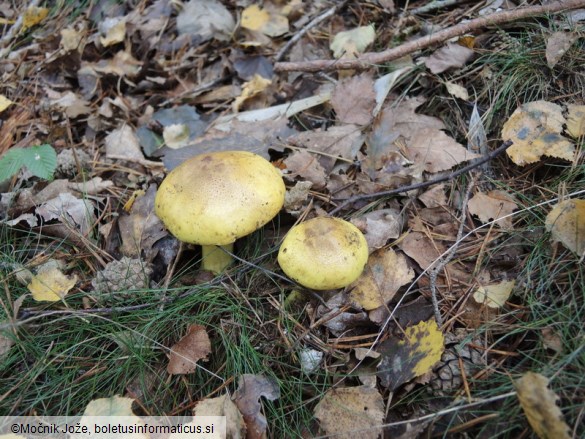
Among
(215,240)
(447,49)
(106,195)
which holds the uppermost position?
(447,49)

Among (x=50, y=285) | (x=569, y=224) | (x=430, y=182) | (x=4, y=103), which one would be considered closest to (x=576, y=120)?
(x=569, y=224)

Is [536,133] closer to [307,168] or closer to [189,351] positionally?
[307,168]

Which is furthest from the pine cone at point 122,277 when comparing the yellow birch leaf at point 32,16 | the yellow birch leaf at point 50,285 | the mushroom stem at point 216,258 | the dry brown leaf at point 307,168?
the yellow birch leaf at point 32,16

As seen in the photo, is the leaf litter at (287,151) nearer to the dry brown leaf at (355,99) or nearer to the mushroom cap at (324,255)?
the dry brown leaf at (355,99)

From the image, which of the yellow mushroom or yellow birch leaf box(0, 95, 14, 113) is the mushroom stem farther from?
yellow birch leaf box(0, 95, 14, 113)

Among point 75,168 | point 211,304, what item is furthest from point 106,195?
point 211,304

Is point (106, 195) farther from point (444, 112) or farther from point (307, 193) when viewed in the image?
point (444, 112)

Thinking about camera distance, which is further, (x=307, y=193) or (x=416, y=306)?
(x=307, y=193)
